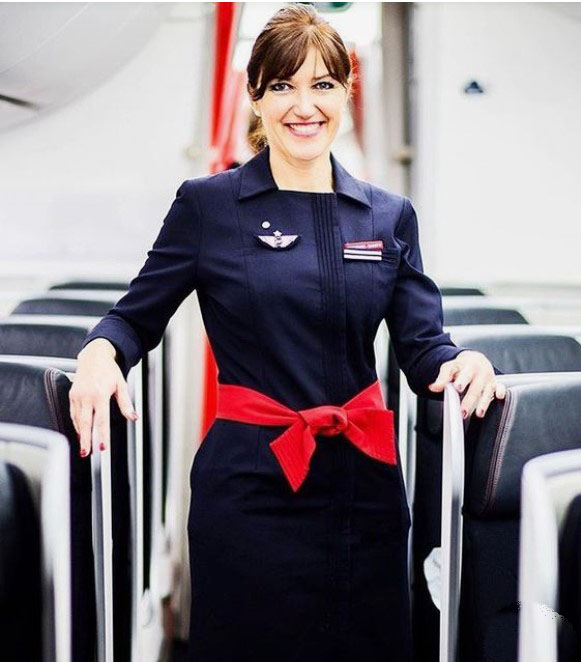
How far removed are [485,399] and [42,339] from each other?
102 cm

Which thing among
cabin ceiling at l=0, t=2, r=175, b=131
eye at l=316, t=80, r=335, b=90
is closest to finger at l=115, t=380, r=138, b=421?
eye at l=316, t=80, r=335, b=90

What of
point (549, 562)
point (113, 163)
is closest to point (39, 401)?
point (549, 562)

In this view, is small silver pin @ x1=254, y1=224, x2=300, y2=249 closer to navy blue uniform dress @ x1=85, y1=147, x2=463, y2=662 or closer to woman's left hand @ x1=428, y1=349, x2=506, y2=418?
navy blue uniform dress @ x1=85, y1=147, x2=463, y2=662

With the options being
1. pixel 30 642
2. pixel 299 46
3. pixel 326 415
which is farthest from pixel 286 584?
pixel 299 46

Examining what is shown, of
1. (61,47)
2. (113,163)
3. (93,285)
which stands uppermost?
(61,47)

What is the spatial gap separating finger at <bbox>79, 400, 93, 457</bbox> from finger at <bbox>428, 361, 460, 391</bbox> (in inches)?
19.5

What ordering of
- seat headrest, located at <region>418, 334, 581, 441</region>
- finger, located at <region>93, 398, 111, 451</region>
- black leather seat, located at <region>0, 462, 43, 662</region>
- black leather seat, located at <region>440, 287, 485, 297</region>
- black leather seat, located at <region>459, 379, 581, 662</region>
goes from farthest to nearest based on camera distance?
black leather seat, located at <region>440, 287, 485, 297</region>
seat headrest, located at <region>418, 334, 581, 441</region>
black leather seat, located at <region>459, 379, 581, 662</region>
finger, located at <region>93, 398, 111, 451</region>
black leather seat, located at <region>0, 462, 43, 662</region>

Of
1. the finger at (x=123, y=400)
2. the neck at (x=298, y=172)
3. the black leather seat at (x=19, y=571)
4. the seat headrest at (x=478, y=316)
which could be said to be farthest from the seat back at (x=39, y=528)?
the seat headrest at (x=478, y=316)

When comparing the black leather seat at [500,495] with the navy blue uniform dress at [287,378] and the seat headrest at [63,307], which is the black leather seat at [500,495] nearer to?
the navy blue uniform dress at [287,378]

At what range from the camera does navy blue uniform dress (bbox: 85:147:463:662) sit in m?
1.20

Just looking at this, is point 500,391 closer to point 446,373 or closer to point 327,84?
point 446,373

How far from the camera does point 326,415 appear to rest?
1191 millimetres

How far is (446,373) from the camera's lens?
1.20 metres

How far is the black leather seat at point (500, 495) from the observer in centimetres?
120
